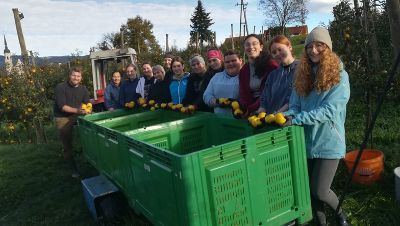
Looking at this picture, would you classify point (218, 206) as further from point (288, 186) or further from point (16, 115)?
point (16, 115)

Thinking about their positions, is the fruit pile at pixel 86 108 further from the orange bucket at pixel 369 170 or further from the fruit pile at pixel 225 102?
the orange bucket at pixel 369 170

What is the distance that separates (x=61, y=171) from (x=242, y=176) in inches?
201

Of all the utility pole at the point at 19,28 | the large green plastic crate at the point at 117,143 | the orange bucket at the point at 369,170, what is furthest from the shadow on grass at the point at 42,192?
the utility pole at the point at 19,28

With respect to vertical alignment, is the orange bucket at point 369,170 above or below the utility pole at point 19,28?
below

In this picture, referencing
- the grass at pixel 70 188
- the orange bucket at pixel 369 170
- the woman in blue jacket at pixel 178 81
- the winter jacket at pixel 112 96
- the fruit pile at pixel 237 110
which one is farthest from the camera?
the winter jacket at pixel 112 96

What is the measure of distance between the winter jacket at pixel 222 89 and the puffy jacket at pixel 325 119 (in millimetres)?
1237

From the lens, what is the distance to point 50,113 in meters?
10.6

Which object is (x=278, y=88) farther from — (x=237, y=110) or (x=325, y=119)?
(x=325, y=119)

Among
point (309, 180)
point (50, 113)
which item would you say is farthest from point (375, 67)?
point (50, 113)

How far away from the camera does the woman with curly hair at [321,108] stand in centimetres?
281

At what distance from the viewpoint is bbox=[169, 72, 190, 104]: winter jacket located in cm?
523

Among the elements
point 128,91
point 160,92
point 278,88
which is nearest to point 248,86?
point 278,88

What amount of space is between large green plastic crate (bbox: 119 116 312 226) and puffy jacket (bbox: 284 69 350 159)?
0.13 meters

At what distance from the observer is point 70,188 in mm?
5809
